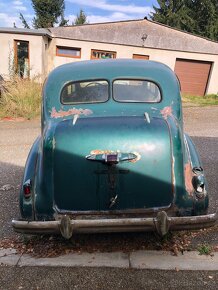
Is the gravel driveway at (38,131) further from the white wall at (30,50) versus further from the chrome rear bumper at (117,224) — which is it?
the white wall at (30,50)

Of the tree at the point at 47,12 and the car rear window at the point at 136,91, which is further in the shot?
the tree at the point at 47,12

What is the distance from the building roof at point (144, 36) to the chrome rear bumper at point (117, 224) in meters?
17.0

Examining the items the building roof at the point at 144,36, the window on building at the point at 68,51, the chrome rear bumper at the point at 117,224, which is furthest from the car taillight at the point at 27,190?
the building roof at the point at 144,36

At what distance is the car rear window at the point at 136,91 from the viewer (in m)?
3.69

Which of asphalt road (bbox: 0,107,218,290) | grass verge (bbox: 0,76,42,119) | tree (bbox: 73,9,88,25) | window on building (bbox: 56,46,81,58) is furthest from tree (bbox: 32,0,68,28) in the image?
asphalt road (bbox: 0,107,218,290)

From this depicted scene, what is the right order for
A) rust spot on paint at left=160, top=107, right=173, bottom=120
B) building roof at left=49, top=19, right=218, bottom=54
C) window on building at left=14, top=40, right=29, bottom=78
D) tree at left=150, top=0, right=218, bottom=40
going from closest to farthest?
1. rust spot on paint at left=160, top=107, right=173, bottom=120
2. window on building at left=14, top=40, right=29, bottom=78
3. building roof at left=49, top=19, right=218, bottom=54
4. tree at left=150, top=0, right=218, bottom=40

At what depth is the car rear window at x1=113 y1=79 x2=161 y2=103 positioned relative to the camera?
3.69m

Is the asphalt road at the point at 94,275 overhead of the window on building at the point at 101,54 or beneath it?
beneath

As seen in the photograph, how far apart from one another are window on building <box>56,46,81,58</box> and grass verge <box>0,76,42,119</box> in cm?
790

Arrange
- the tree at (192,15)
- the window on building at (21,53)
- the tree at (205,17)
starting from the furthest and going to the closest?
the tree at (192,15) → the tree at (205,17) → the window on building at (21,53)

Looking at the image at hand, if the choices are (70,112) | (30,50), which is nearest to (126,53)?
(30,50)

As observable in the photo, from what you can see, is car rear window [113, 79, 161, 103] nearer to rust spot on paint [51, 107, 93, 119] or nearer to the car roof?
the car roof

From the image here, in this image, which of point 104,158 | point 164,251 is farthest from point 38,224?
point 164,251

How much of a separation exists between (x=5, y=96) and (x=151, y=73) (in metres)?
8.36
